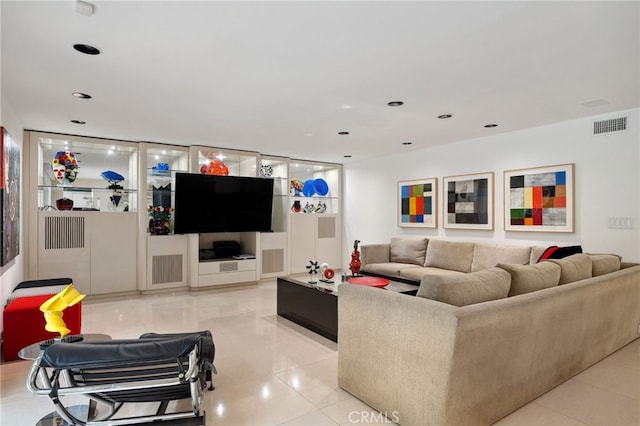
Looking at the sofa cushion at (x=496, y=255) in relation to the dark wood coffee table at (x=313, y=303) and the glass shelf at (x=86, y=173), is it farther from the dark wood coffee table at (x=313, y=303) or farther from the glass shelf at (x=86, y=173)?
the glass shelf at (x=86, y=173)

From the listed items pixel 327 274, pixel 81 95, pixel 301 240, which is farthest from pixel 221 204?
pixel 81 95

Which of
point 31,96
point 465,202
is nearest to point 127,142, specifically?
point 31,96

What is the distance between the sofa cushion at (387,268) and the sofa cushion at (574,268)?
2747 mm

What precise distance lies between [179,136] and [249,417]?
4.44 meters

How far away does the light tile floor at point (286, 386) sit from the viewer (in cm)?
243

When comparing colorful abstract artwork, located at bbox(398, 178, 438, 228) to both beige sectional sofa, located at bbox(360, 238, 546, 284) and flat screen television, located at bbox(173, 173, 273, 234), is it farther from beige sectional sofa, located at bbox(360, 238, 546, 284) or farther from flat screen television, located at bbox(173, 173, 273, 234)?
flat screen television, located at bbox(173, 173, 273, 234)

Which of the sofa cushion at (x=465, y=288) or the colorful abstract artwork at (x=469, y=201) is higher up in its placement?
the colorful abstract artwork at (x=469, y=201)

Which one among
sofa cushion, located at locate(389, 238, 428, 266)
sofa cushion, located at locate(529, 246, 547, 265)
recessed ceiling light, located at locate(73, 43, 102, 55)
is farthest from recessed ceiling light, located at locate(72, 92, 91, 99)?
sofa cushion, located at locate(529, 246, 547, 265)

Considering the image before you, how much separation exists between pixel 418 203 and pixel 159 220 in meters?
4.53

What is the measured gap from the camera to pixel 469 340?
6.66ft

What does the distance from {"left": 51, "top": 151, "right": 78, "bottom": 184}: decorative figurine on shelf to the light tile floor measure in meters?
2.20

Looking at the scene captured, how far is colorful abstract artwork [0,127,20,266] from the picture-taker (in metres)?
3.41

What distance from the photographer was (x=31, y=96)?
3781mm

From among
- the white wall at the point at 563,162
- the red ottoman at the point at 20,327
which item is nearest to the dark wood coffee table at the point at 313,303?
the white wall at the point at 563,162
